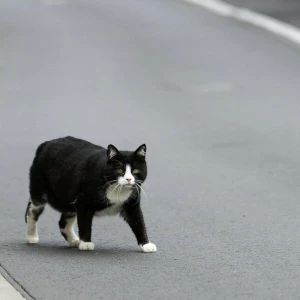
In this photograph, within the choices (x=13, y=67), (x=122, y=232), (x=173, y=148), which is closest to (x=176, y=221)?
(x=122, y=232)

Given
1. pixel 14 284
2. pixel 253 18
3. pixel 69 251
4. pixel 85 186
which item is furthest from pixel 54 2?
pixel 14 284

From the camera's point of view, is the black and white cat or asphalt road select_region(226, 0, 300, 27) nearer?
the black and white cat

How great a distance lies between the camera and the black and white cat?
9.21 metres

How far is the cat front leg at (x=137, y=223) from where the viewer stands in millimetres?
9398

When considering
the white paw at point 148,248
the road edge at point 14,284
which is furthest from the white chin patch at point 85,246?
the road edge at point 14,284

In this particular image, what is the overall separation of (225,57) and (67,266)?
15647mm

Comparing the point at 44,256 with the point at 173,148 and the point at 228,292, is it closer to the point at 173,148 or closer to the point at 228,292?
the point at 228,292

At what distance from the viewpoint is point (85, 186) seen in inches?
371

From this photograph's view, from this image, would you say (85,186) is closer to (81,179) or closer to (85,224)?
(81,179)

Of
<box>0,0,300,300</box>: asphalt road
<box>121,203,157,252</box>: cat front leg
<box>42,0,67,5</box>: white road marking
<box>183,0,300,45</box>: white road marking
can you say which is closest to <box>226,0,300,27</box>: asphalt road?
<box>183,0,300,45</box>: white road marking

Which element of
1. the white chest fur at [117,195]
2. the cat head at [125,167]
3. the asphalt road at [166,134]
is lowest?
the asphalt road at [166,134]

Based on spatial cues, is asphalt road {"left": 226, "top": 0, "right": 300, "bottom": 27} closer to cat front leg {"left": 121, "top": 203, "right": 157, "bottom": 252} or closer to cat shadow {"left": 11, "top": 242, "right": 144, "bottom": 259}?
cat shadow {"left": 11, "top": 242, "right": 144, "bottom": 259}

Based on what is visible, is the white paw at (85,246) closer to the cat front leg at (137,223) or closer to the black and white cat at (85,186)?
the black and white cat at (85,186)

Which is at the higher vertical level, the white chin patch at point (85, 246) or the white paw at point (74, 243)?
the white chin patch at point (85, 246)
